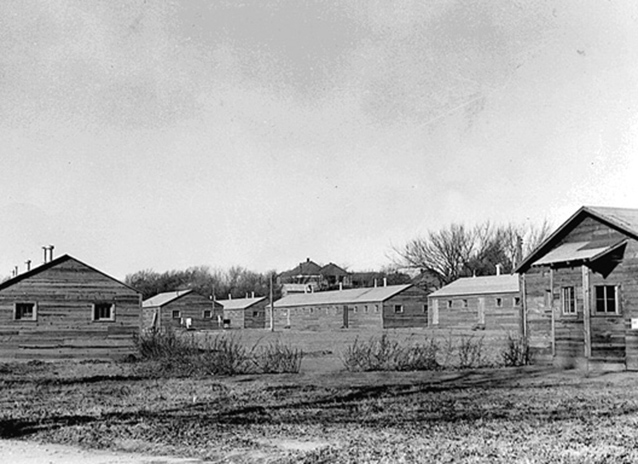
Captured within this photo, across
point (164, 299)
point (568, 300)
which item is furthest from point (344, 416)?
point (164, 299)

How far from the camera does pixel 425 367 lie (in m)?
26.0

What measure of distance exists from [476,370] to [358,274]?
11899 cm

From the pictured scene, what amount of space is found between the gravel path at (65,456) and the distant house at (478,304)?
165 ft

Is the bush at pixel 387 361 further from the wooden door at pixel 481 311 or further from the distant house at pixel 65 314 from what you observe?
the wooden door at pixel 481 311

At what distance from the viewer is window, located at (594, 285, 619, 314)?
82.7 feet

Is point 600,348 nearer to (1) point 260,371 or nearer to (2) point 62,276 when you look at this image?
(1) point 260,371

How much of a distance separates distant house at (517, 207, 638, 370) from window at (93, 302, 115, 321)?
17.4 metres

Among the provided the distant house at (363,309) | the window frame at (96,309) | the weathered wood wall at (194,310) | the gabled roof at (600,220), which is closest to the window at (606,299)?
the gabled roof at (600,220)

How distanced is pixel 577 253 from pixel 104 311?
19.7m

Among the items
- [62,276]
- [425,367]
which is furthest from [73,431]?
[62,276]

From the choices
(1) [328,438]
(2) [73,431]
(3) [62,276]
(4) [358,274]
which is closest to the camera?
(1) [328,438]

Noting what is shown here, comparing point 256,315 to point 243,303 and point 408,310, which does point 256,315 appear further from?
point 408,310

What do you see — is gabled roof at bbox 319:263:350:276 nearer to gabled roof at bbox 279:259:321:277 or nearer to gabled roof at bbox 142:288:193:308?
gabled roof at bbox 279:259:321:277

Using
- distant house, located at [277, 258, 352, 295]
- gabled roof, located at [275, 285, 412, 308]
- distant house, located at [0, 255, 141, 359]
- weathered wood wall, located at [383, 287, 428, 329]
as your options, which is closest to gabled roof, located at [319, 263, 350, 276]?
distant house, located at [277, 258, 352, 295]
